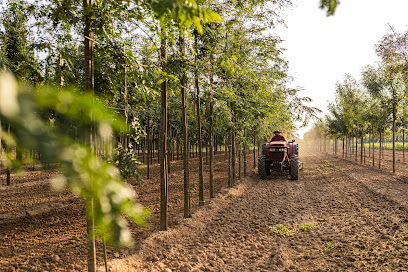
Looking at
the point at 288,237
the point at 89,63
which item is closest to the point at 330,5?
the point at 89,63

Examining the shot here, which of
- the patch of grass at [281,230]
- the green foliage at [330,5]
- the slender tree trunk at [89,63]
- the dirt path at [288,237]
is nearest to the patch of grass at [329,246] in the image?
the dirt path at [288,237]

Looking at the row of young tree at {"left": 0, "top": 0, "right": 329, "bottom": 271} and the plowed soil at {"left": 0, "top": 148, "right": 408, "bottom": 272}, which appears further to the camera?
the plowed soil at {"left": 0, "top": 148, "right": 408, "bottom": 272}

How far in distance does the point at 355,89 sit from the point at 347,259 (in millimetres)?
21573

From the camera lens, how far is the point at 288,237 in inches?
239

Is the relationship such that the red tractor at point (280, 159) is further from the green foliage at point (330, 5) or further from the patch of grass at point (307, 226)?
the green foliage at point (330, 5)

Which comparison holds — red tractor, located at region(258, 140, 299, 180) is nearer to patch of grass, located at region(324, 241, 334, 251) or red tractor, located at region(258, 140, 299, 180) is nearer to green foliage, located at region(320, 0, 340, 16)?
patch of grass, located at region(324, 241, 334, 251)

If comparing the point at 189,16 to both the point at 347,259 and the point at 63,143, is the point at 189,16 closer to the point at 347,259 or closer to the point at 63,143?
the point at 63,143

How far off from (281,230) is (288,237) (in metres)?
0.37

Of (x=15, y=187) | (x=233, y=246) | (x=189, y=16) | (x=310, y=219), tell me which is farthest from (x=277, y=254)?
(x=15, y=187)

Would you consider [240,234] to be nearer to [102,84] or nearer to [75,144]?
[102,84]

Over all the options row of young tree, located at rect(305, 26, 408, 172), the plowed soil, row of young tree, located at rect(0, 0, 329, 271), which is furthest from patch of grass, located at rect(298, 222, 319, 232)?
row of young tree, located at rect(305, 26, 408, 172)

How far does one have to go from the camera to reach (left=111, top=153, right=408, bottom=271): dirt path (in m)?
4.74

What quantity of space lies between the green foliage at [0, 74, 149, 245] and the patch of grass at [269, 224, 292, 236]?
6.20m

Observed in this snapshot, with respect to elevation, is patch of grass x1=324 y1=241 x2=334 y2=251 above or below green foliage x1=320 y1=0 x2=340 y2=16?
below
